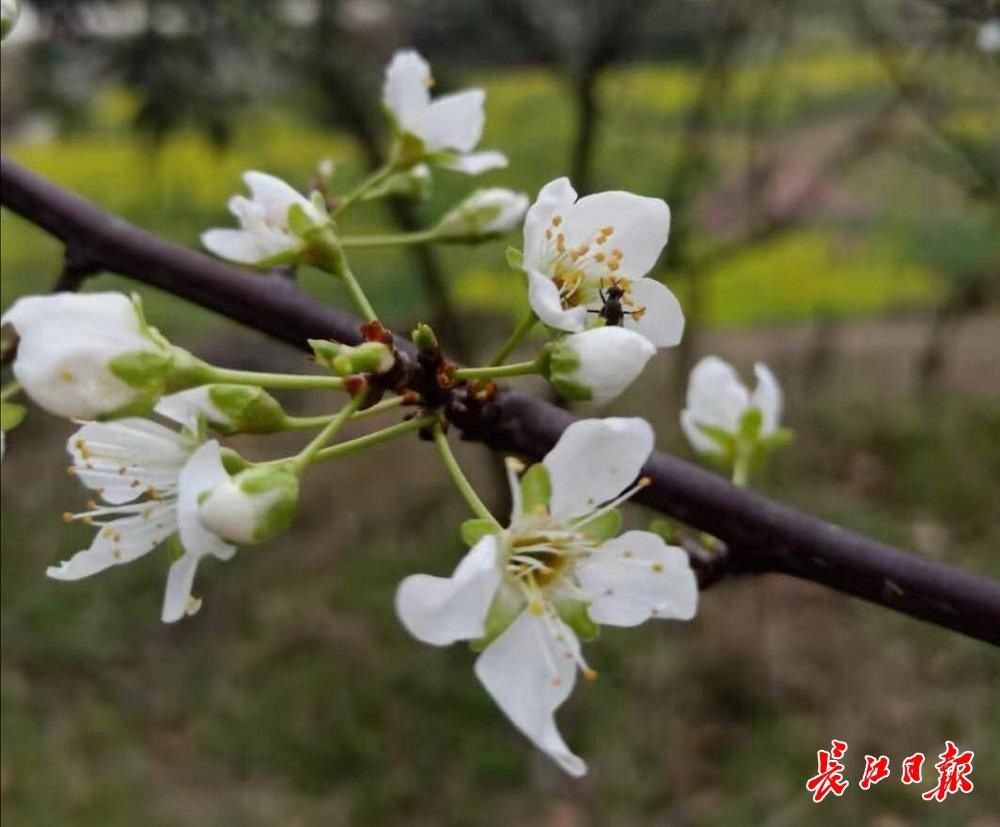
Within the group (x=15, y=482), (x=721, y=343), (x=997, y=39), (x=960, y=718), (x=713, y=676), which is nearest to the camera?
(x=997, y=39)

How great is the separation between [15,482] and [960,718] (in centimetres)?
227

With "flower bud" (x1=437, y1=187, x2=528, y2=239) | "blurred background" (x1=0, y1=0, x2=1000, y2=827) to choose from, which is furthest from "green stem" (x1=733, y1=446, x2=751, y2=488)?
"blurred background" (x1=0, y1=0, x2=1000, y2=827)

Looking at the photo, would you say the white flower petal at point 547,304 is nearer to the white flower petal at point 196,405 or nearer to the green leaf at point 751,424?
the white flower petal at point 196,405

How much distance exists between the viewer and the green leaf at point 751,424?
866 millimetres

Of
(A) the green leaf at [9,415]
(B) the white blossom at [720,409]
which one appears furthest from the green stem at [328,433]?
(B) the white blossom at [720,409]

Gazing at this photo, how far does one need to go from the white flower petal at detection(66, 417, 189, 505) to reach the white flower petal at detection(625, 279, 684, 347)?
23cm

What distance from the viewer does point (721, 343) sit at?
375 centimetres

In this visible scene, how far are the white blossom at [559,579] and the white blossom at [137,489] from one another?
0.39 feet

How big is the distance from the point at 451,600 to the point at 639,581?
12 centimetres

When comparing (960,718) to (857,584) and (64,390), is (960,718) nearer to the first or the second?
(857,584)

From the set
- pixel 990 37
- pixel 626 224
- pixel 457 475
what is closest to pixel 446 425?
pixel 457 475

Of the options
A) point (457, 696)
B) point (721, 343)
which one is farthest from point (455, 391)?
point (721, 343)

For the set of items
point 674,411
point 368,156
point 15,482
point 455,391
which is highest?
point 455,391

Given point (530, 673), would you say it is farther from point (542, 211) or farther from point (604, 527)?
point (542, 211)
